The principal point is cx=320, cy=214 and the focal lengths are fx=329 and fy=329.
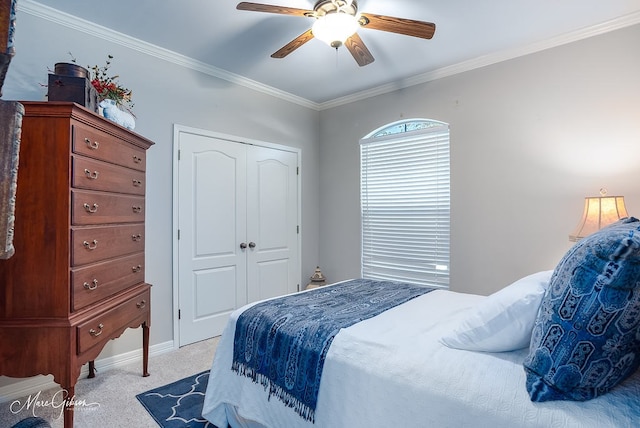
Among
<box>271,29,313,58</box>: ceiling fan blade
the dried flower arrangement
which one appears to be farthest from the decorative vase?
<box>271,29,313,58</box>: ceiling fan blade

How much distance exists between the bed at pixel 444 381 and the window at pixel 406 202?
1900 mm

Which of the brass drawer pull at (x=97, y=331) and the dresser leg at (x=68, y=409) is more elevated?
the brass drawer pull at (x=97, y=331)

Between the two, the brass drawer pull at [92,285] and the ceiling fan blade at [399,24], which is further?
the ceiling fan blade at [399,24]

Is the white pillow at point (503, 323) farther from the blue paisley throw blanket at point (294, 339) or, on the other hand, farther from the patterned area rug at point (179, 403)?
the patterned area rug at point (179, 403)

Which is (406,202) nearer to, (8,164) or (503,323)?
(503,323)

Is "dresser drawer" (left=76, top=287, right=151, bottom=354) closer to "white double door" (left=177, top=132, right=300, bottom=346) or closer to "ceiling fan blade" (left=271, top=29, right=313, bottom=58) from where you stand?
"white double door" (left=177, top=132, right=300, bottom=346)

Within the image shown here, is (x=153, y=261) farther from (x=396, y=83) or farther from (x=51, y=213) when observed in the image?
(x=396, y=83)

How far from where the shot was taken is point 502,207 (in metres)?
3.07

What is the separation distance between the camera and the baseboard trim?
2213 mm

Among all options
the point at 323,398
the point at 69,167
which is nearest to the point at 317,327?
the point at 323,398

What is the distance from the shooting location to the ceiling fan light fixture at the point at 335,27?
1.99 metres

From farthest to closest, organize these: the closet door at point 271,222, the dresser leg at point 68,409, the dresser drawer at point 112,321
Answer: the closet door at point 271,222
the dresser drawer at point 112,321
the dresser leg at point 68,409

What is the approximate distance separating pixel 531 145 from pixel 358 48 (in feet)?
5.88

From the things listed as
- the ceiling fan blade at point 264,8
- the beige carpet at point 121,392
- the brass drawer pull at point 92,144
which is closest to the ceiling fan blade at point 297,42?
the ceiling fan blade at point 264,8
